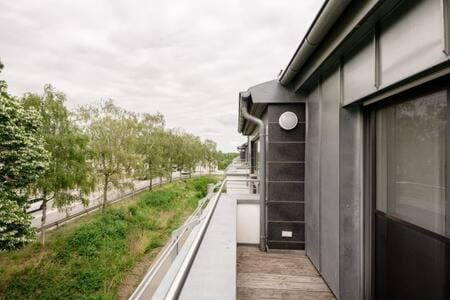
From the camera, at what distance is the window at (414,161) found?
1572 mm

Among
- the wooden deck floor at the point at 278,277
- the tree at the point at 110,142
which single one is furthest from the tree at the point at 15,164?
the wooden deck floor at the point at 278,277

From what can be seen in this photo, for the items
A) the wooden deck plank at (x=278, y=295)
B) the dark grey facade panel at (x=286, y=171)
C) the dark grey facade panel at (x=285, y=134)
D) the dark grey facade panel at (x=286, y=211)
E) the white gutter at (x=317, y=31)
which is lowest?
the wooden deck plank at (x=278, y=295)

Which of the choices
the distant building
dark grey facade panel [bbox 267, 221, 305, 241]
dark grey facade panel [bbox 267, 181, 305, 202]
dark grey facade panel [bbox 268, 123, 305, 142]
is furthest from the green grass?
the distant building

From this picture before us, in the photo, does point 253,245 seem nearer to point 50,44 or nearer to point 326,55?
point 326,55

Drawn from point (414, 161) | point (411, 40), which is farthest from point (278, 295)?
point (411, 40)

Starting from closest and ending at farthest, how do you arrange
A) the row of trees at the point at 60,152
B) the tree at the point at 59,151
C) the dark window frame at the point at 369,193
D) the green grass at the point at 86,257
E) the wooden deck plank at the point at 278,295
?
the dark window frame at the point at 369,193 < the wooden deck plank at the point at 278,295 < the row of trees at the point at 60,152 < the green grass at the point at 86,257 < the tree at the point at 59,151

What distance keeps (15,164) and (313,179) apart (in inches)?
378

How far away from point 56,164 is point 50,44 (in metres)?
6.33

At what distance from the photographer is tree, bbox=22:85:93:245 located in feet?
37.3

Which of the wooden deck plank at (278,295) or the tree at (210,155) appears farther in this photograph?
the tree at (210,155)

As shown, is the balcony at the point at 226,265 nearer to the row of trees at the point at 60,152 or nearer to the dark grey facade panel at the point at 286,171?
the dark grey facade panel at the point at 286,171

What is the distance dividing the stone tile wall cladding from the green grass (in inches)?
308

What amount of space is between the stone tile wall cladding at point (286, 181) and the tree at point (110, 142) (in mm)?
13250

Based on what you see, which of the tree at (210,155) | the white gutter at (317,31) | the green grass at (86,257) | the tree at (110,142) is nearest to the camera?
the white gutter at (317,31)
